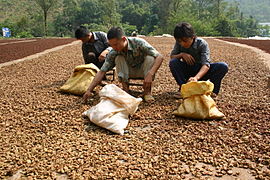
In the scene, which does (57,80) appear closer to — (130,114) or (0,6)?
(130,114)

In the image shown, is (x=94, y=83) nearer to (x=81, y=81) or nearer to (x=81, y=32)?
(x=81, y=81)

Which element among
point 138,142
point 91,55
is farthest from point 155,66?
point 91,55

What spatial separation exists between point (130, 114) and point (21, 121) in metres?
1.34

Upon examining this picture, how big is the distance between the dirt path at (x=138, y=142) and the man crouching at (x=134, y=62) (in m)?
0.40

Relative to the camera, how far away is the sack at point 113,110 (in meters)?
2.72

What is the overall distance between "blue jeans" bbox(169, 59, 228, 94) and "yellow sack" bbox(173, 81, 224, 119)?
702 millimetres

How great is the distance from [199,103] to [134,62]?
3.95 ft

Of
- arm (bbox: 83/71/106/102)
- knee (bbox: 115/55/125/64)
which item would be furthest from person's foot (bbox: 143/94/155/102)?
arm (bbox: 83/71/106/102)

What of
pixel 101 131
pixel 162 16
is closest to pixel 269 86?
pixel 101 131

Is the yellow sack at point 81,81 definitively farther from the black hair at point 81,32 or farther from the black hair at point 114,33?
the black hair at point 114,33

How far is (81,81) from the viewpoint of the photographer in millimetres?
4043

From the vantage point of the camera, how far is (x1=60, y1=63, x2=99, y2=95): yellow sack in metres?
4.00

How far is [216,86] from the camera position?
3693 mm

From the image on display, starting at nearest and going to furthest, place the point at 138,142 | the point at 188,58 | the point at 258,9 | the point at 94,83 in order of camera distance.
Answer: the point at 138,142, the point at 94,83, the point at 188,58, the point at 258,9
